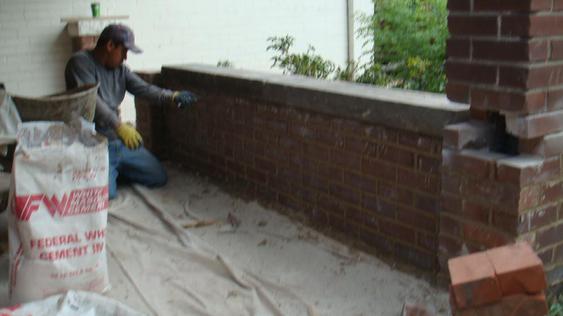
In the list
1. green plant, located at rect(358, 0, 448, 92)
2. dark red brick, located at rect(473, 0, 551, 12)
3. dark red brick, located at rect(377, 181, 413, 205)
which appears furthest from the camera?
green plant, located at rect(358, 0, 448, 92)

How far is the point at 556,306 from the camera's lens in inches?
105

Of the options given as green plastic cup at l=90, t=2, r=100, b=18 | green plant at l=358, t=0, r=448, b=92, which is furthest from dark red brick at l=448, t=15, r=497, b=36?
green plastic cup at l=90, t=2, r=100, b=18

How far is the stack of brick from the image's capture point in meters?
2.24

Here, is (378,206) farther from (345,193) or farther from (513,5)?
(513,5)

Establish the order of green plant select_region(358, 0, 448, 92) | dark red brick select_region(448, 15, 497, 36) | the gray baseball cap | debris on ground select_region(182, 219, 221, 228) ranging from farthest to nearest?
the gray baseball cap < green plant select_region(358, 0, 448, 92) < debris on ground select_region(182, 219, 221, 228) < dark red brick select_region(448, 15, 497, 36)

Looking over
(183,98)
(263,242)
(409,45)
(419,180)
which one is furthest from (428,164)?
(183,98)

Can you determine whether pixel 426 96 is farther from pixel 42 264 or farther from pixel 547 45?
pixel 42 264

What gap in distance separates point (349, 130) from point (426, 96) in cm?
46

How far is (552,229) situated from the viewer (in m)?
2.71

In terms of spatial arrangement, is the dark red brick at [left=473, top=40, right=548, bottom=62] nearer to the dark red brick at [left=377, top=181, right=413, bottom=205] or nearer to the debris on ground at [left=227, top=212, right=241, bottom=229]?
the dark red brick at [left=377, top=181, right=413, bottom=205]

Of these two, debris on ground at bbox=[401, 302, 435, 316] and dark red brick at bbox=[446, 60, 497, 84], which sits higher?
dark red brick at bbox=[446, 60, 497, 84]

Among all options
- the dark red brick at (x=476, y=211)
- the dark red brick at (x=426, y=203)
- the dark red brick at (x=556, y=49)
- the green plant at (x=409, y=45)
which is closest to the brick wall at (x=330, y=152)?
the dark red brick at (x=426, y=203)

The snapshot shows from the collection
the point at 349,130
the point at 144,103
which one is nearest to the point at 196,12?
the point at 144,103

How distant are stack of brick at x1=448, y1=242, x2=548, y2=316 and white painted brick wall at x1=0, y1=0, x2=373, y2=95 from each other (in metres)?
5.79
